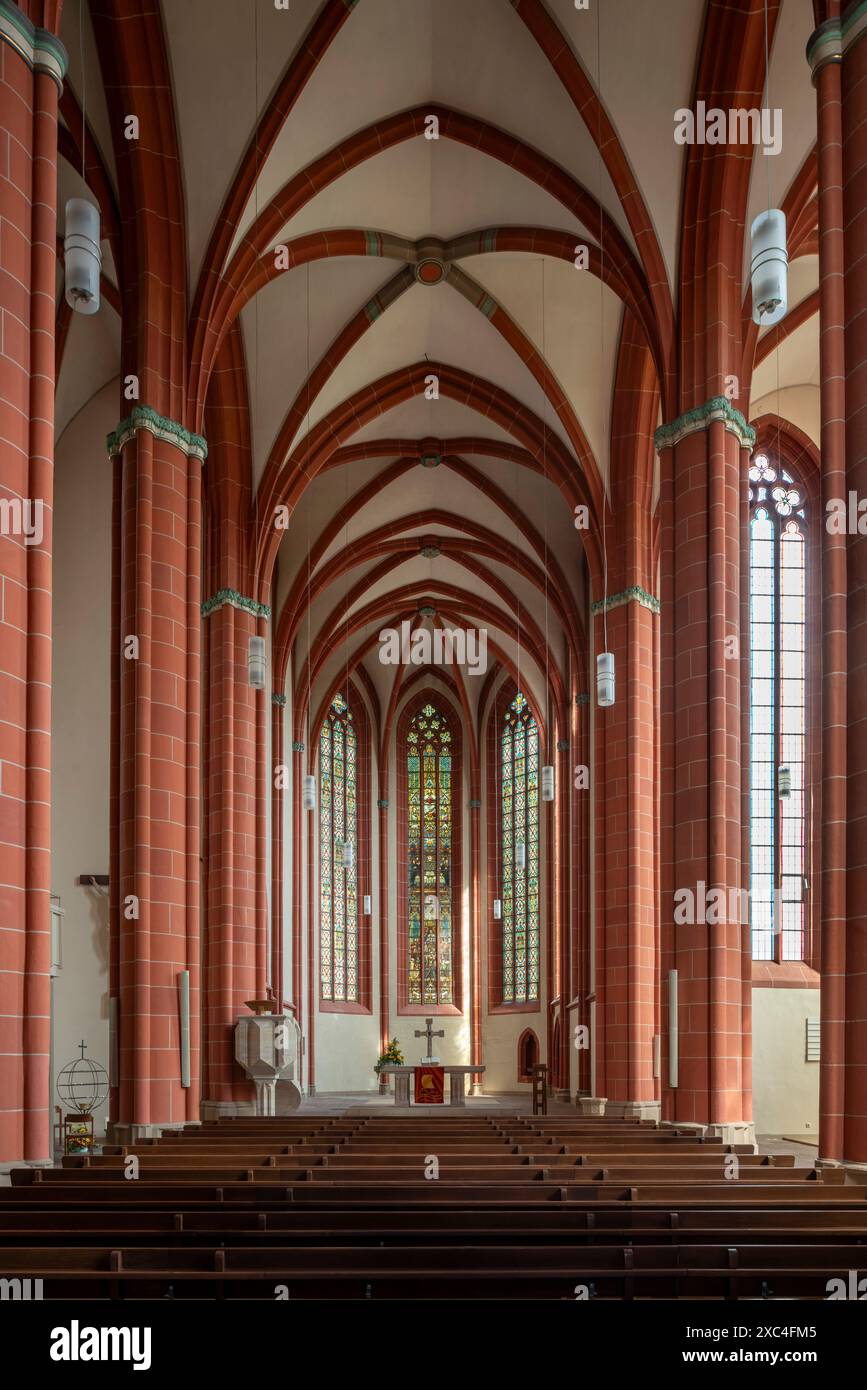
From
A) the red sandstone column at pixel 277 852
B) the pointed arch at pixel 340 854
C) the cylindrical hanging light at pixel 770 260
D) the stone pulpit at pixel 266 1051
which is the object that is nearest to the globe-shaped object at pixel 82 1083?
the stone pulpit at pixel 266 1051

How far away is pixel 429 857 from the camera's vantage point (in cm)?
3281

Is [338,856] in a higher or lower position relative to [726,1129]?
higher

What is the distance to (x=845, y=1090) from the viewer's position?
788cm

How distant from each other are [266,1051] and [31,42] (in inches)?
474

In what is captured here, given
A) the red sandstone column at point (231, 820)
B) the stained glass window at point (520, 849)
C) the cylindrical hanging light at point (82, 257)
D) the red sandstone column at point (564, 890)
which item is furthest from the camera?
the stained glass window at point (520, 849)

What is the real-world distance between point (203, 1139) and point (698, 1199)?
488 centimetres

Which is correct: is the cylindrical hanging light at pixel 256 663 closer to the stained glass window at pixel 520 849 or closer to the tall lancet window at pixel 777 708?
the tall lancet window at pixel 777 708

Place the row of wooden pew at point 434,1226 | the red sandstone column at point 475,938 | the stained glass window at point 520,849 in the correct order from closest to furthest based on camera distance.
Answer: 1. the row of wooden pew at point 434,1226
2. the stained glass window at point 520,849
3. the red sandstone column at point 475,938

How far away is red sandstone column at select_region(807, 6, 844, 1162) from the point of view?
796cm

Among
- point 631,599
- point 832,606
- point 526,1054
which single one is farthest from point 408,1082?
point 832,606

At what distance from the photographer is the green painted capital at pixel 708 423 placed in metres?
13.3

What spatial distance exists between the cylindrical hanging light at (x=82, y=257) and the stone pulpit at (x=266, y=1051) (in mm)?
11030

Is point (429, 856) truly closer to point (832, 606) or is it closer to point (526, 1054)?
point (526, 1054)
